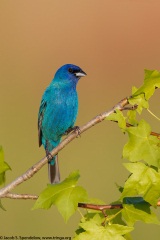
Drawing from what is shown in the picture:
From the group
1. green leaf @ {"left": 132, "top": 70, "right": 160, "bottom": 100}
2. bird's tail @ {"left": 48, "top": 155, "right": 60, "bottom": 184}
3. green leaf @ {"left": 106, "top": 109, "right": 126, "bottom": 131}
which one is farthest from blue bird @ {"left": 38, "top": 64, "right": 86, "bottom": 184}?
green leaf @ {"left": 106, "top": 109, "right": 126, "bottom": 131}

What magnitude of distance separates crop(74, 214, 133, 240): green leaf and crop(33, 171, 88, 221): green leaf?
0.08 m

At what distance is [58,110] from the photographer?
12.9 feet

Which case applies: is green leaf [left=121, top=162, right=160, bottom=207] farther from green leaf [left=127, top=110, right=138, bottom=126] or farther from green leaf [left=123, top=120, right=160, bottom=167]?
green leaf [left=127, top=110, right=138, bottom=126]

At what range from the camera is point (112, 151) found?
640cm

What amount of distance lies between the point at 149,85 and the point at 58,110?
2.02m

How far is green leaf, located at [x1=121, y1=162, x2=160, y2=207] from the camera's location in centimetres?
173

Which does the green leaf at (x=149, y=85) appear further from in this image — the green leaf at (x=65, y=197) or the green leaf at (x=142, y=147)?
the green leaf at (x=65, y=197)

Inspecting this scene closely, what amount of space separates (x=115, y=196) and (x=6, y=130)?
193 cm

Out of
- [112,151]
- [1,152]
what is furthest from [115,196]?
[1,152]

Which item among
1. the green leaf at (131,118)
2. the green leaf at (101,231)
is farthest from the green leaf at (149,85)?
the green leaf at (101,231)

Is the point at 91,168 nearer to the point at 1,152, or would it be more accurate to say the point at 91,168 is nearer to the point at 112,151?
the point at 112,151

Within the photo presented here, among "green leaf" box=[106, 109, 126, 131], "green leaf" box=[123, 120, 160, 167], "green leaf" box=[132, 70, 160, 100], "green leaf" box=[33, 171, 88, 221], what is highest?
"green leaf" box=[132, 70, 160, 100]

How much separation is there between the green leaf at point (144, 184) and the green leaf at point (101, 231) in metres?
0.10

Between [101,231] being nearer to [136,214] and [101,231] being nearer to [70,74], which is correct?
[136,214]
